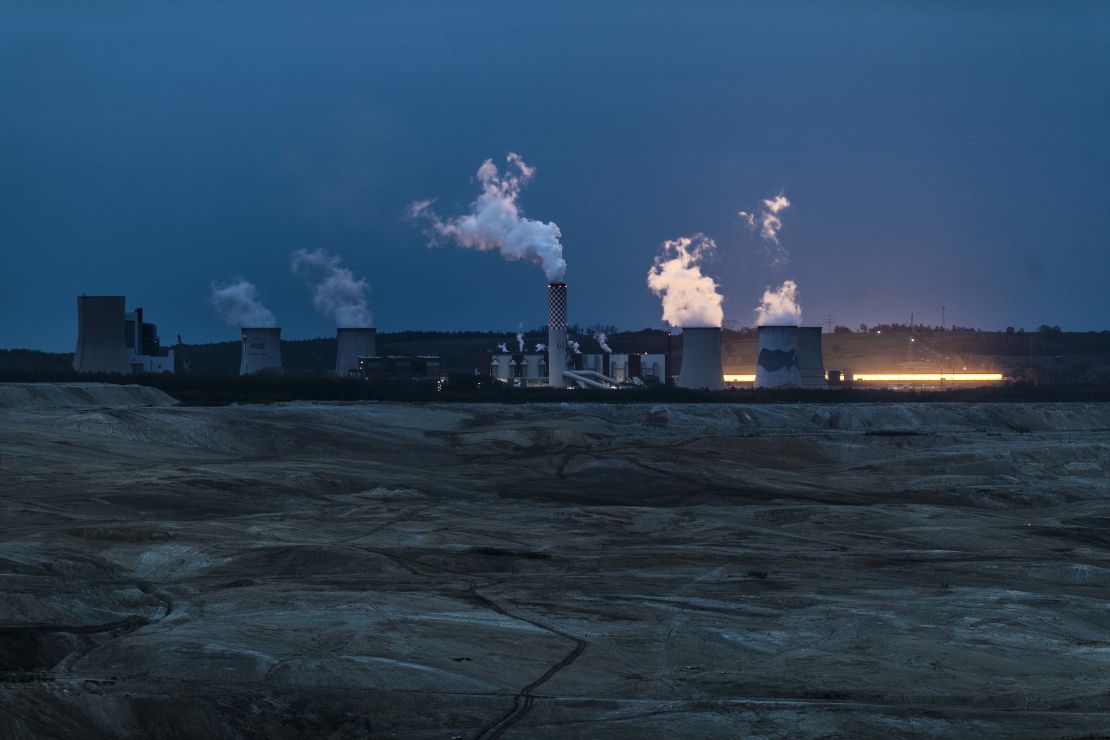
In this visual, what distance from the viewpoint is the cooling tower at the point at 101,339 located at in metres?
86.2

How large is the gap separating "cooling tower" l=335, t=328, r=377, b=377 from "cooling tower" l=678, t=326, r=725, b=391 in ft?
85.8

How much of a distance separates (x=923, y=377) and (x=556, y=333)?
59960 millimetres

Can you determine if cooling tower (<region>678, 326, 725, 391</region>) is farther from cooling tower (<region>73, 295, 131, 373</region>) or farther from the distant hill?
the distant hill

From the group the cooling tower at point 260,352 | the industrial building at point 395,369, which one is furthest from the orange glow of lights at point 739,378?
the cooling tower at point 260,352

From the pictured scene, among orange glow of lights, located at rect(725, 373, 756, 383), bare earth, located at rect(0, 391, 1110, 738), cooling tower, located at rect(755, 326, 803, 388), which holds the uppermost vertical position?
cooling tower, located at rect(755, 326, 803, 388)

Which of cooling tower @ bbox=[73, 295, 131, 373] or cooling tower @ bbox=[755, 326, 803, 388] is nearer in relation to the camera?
cooling tower @ bbox=[73, 295, 131, 373]

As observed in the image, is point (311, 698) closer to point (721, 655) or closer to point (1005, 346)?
point (721, 655)

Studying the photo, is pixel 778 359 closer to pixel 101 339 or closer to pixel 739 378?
pixel 739 378

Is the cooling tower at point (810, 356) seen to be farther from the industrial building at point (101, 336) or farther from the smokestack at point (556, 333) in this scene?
the industrial building at point (101, 336)

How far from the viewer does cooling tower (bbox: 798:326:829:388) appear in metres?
102


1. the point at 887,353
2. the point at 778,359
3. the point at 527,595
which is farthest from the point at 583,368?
the point at 527,595

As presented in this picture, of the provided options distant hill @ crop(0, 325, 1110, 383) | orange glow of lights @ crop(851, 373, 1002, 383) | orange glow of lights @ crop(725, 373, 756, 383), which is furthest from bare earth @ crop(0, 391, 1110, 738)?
distant hill @ crop(0, 325, 1110, 383)

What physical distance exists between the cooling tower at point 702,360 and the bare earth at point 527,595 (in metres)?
53.3

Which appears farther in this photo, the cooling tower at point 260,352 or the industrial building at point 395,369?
the industrial building at point 395,369
